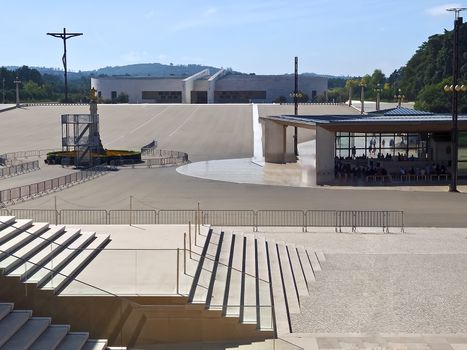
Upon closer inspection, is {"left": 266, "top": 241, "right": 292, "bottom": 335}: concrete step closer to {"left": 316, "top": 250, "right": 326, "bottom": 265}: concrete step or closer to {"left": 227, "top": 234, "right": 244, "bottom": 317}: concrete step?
{"left": 227, "top": 234, "right": 244, "bottom": 317}: concrete step

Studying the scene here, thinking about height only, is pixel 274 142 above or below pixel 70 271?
above

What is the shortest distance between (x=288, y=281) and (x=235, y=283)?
2.84 meters

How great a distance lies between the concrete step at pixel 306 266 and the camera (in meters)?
19.7

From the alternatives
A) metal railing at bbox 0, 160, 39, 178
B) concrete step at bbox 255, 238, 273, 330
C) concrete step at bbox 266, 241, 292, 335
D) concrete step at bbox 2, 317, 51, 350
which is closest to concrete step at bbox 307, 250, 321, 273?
concrete step at bbox 266, 241, 292, 335

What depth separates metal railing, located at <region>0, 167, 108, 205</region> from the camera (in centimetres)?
3165

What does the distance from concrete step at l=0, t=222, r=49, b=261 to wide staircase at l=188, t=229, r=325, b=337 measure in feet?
12.5

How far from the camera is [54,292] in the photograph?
1385 cm

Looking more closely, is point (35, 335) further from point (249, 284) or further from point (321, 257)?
point (321, 257)

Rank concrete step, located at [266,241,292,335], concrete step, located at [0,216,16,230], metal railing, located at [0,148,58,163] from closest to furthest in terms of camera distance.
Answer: concrete step, located at [266,241,292,335]
concrete step, located at [0,216,16,230]
metal railing, located at [0,148,58,163]

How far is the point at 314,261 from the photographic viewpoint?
2152cm

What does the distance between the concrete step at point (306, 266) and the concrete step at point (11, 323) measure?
25.9 ft

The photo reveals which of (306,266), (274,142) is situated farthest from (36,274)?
(274,142)

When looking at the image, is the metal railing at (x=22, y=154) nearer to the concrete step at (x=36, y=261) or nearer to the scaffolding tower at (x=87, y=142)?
the scaffolding tower at (x=87, y=142)

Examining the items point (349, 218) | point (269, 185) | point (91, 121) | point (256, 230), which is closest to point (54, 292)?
point (256, 230)
